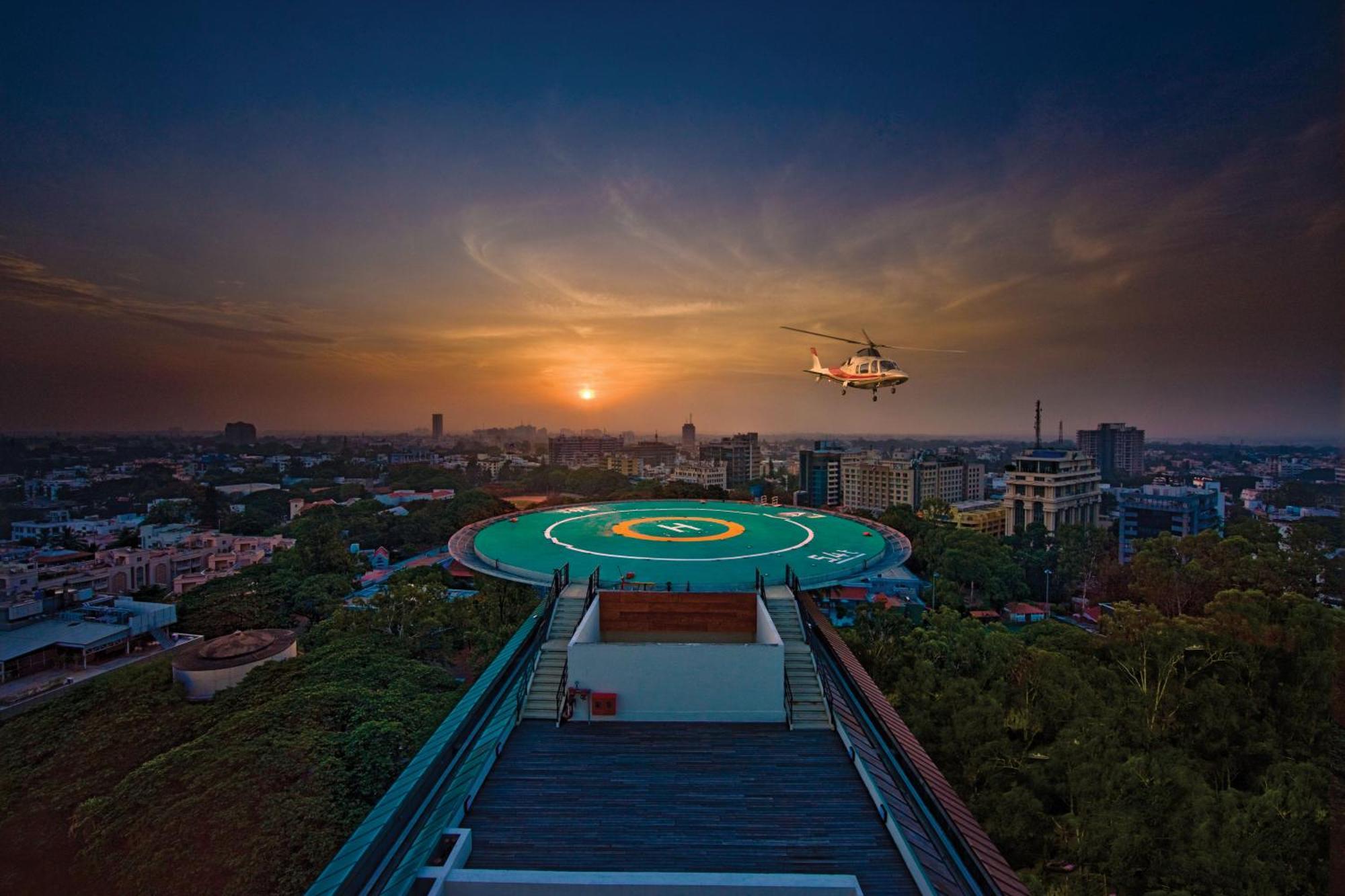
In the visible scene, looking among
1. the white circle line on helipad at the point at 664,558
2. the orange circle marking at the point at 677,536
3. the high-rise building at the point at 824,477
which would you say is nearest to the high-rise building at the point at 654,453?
the high-rise building at the point at 824,477

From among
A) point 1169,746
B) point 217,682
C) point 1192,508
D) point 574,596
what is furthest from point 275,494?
point 1192,508

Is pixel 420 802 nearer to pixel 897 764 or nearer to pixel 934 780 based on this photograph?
pixel 897 764

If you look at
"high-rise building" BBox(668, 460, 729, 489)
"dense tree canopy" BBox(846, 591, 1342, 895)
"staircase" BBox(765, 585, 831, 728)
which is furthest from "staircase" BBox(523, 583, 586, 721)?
"high-rise building" BBox(668, 460, 729, 489)

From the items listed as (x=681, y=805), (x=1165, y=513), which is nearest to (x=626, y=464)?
(x=1165, y=513)

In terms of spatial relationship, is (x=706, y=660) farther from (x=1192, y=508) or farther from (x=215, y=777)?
(x=1192, y=508)

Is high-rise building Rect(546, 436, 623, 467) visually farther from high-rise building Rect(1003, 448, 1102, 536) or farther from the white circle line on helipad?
the white circle line on helipad
